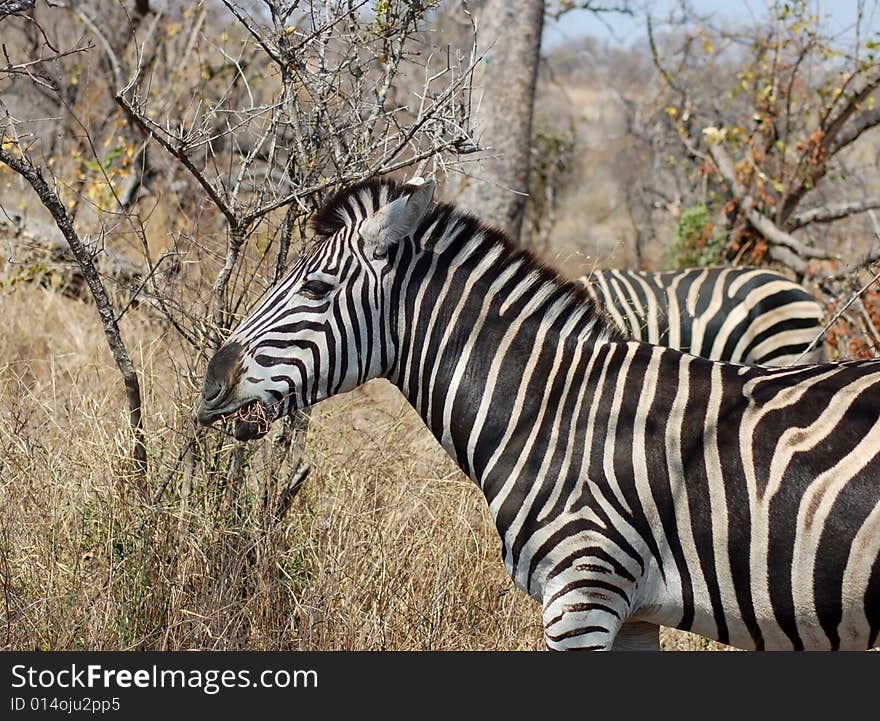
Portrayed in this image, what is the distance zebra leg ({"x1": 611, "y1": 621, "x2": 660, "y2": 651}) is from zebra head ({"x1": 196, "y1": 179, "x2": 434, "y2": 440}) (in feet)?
4.21

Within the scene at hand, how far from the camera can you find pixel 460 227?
3.74 meters

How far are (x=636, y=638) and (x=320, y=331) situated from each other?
157 centimetres

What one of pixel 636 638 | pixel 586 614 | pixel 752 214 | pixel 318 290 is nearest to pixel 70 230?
pixel 318 290

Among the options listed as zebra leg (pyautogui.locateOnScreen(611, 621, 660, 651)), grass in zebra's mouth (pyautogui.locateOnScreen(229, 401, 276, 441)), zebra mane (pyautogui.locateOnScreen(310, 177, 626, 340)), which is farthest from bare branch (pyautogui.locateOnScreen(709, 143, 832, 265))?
grass in zebra's mouth (pyautogui.locateOnScreen(229, 401, 276, 441))

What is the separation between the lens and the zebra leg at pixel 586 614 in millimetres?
3229

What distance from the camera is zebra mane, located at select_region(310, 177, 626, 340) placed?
3.70m

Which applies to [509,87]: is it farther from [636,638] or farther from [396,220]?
[636,638]

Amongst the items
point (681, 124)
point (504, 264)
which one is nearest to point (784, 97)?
point (681, 124)

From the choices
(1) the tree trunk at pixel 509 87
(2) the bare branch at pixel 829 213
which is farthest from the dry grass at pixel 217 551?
(2) the bare branch at pixel 829 213

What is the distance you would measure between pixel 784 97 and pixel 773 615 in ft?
26.1

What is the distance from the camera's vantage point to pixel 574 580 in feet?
10.6

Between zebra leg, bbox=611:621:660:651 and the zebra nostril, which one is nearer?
the zebra nostril

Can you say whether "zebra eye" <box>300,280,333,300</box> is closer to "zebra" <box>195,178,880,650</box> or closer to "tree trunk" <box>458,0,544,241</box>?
"zebra" <box>195,178,880,650</box>

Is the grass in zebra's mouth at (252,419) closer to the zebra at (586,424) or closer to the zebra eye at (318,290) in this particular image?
the zebra at (586,424)
